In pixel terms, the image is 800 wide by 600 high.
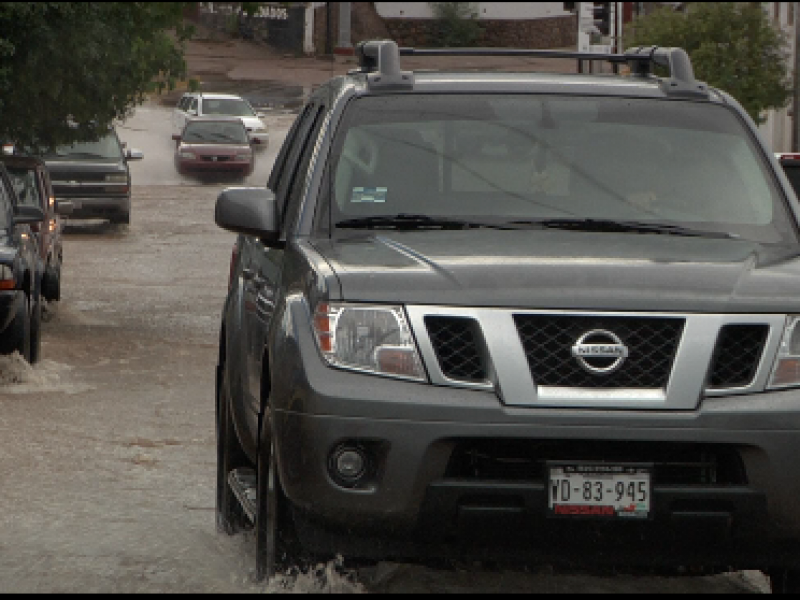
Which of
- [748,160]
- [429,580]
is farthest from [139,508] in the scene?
[748,160]

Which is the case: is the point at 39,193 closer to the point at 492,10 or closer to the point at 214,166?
the point at 214,166

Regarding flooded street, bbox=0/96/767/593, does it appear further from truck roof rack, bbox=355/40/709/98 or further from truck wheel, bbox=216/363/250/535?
truck roof rack, bbox=355/40/709/98

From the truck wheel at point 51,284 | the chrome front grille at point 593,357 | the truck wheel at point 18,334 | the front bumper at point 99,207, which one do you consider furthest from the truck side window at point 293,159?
the front bumper at point 99,207

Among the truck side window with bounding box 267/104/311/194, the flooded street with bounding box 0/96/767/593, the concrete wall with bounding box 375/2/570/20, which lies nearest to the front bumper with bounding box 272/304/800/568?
the flooded street with bounding box 0/96/767/593

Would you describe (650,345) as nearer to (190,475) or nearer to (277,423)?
(277,423)

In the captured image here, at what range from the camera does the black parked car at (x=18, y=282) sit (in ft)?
43.2

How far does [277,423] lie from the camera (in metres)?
5.55

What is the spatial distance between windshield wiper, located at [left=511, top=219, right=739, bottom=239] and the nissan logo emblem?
995mm

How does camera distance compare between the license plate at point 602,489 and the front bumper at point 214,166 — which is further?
the front bumper at point 214,166

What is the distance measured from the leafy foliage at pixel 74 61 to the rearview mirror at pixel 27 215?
1.95 m

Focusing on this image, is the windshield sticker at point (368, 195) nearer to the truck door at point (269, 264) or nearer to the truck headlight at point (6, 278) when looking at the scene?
the truck door at point (269, 264)

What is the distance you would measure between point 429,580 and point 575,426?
5.83ft

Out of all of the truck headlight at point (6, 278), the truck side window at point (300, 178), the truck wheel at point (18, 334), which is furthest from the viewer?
the truck wheel at point (18, 334)

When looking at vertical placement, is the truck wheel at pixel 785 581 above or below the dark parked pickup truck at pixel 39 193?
above
